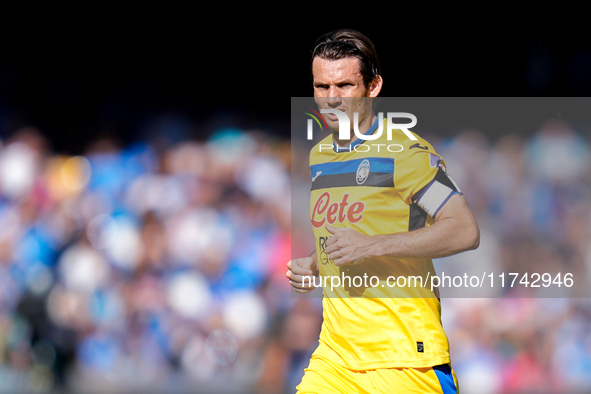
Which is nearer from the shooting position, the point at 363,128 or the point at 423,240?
the point at 423,240

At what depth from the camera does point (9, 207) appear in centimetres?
555

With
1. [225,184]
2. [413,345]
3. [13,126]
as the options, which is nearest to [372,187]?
[413,345]

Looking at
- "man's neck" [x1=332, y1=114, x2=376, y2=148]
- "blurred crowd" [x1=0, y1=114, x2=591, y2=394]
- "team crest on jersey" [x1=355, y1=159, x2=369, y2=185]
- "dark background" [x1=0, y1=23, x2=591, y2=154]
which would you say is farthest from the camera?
"dark background" [x1=0, y1=23, x2=591, y2=154]

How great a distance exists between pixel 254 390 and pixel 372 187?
294 centimetres

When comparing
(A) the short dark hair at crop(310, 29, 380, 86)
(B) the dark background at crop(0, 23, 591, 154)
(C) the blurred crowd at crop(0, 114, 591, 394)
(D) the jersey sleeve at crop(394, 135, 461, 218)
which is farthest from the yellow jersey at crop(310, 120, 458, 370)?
(B) the dark background at crop(0, 23, 591, 154)

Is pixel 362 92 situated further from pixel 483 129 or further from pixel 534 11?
pixel 534 11

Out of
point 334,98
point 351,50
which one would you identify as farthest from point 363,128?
point 351,50

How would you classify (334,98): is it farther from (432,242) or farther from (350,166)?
(432,242)

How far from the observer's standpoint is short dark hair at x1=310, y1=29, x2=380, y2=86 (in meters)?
2.15

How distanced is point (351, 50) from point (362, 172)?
0.52 m

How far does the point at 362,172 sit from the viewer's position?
207 cm

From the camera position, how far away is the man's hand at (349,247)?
1.83 m

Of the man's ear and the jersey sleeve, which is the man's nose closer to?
the man's ear

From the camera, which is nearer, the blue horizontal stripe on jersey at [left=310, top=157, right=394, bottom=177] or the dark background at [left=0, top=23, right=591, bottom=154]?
the blue horizontal stripe on jersey at [left=310, top=157, right=394, bottom=177]
